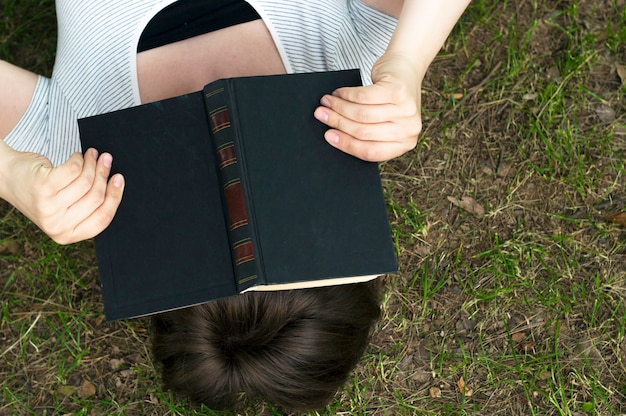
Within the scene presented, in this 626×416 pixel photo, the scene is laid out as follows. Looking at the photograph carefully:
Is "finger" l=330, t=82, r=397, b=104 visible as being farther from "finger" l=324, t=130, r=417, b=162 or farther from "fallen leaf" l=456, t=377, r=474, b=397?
"fallen leaf" l=456, t=377, r=474, b=397

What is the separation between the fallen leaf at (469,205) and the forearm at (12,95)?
1224 mm

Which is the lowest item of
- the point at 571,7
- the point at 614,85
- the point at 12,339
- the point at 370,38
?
the point at 12,339

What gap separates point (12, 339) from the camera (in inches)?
77.7

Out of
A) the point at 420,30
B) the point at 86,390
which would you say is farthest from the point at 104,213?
the point at 86,390

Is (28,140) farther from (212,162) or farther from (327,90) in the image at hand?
(327,90)

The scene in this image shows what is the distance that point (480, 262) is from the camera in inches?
79.0

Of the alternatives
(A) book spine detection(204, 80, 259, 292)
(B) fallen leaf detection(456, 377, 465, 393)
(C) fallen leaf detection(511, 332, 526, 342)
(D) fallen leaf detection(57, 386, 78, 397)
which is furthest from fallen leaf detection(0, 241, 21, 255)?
(C) fallen leaf detection(511, 332, 526, 342)

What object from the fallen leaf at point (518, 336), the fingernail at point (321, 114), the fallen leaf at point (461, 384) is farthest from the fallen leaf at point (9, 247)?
the fallen leaf at point (518, 336)

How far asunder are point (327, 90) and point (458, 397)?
1108 mm

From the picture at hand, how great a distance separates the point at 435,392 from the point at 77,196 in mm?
1202

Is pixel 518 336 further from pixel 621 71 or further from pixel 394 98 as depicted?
pixel 394 98

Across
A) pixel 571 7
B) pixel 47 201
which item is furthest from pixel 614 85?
pixel 47 201

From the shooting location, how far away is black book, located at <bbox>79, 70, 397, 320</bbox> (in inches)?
46.3

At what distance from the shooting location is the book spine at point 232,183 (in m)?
1.16
